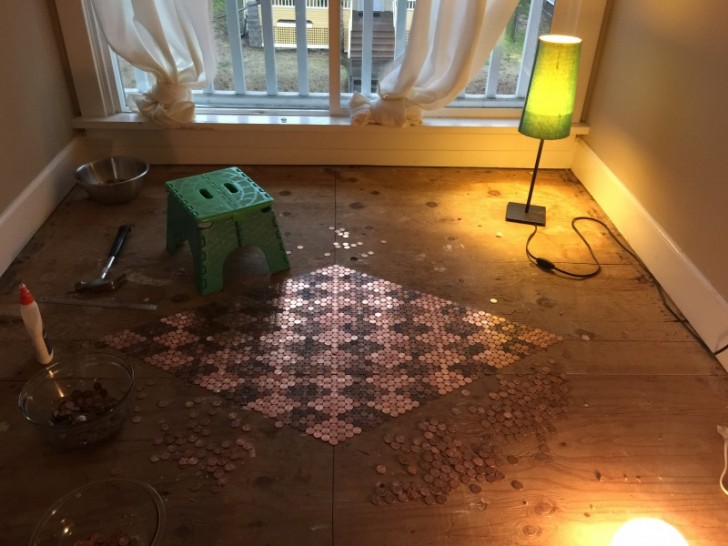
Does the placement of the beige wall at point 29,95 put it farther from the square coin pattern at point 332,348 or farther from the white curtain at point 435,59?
the white curtain at point 435,59

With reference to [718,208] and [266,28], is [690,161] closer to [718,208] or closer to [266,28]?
[718,208]

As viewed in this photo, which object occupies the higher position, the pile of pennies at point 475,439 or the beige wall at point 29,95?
the beige wall at point 29,95

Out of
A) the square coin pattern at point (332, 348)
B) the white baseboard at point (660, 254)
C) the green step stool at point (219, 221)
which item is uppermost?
the green step stool at point (219, 221)

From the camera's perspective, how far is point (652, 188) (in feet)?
6.35

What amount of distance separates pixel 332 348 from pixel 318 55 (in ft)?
5.09

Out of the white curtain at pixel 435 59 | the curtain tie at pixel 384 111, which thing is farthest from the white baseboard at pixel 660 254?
the curtain tie at pixel 384 111

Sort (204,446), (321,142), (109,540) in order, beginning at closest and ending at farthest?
1. (109,540)
2. (204,446)
3. (321,142)

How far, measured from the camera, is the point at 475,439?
132cm

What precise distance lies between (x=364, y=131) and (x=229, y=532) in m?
1.75

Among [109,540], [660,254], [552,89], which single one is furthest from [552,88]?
[109,540]

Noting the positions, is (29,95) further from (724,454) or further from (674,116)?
(724,454)

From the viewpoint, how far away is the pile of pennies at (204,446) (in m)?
1.24

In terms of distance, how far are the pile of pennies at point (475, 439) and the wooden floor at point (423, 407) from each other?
0.4 inches

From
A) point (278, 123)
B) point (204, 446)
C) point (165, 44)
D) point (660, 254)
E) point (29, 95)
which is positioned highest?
point (165, 44)
